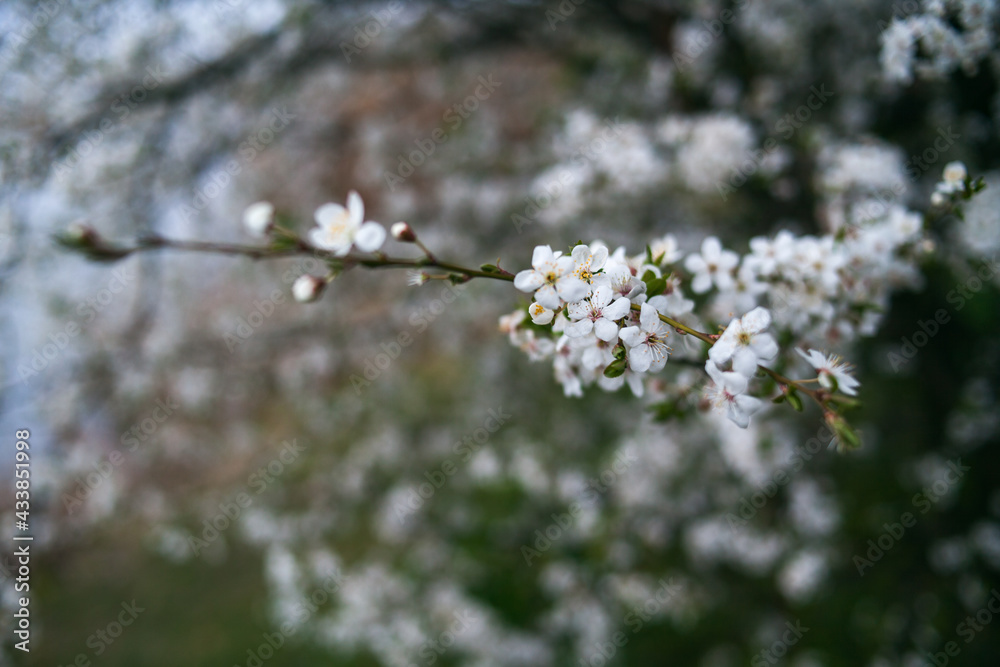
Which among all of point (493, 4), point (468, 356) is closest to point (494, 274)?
point (493, 4)

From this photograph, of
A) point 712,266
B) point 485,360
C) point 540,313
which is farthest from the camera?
point 485,360

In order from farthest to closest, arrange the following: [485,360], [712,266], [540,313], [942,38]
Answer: [485,360] < [942,38] < [712,266] < [540,313]

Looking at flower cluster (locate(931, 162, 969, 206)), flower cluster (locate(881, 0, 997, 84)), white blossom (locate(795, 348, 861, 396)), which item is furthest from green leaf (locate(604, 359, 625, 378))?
flower cluster (locate(881, 0, 997, 84))

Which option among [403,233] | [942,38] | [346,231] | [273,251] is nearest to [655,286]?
[403,233]

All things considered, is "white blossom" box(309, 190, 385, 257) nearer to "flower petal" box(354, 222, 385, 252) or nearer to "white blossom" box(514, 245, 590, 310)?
"flower petal" box(354, 222, 385, 252)

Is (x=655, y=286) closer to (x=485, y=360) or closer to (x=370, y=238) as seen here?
(x=370, y=238)

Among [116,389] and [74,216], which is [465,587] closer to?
[116,389]

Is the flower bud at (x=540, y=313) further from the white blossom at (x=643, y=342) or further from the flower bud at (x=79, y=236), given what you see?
the flower bud at (x=79, y=236)

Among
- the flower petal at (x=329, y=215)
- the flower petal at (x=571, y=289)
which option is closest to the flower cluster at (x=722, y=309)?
the flower petal at (x=571, y=289)
